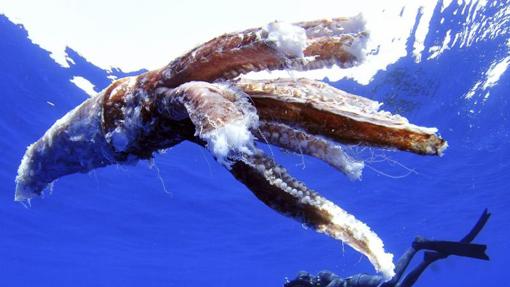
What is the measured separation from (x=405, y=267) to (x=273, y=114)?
32.8ft

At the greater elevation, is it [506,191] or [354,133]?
[506,191]

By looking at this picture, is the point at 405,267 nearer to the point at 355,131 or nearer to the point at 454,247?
the point at 454,247

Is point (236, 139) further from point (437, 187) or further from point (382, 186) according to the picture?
point (437, 187)

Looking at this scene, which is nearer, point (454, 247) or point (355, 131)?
point (355, 131)

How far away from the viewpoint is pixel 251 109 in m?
1.99

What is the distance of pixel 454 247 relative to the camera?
37.4ft

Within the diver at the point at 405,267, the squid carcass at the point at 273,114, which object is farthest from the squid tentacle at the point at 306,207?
the diver at the point at 405,267

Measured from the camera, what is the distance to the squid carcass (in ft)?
6.16

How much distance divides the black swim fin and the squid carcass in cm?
1030

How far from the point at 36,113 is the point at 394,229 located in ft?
110

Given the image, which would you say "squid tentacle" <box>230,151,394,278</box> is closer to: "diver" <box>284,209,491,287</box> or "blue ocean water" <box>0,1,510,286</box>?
"blue ocean water" <box>0,1,510,286</box>

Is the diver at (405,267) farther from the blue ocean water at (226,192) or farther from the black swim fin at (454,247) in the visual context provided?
the blue ocean water at (226,192)

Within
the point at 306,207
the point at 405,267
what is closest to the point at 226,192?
the point at 405,267

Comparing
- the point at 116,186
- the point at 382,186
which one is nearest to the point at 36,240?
the point at 116,186
